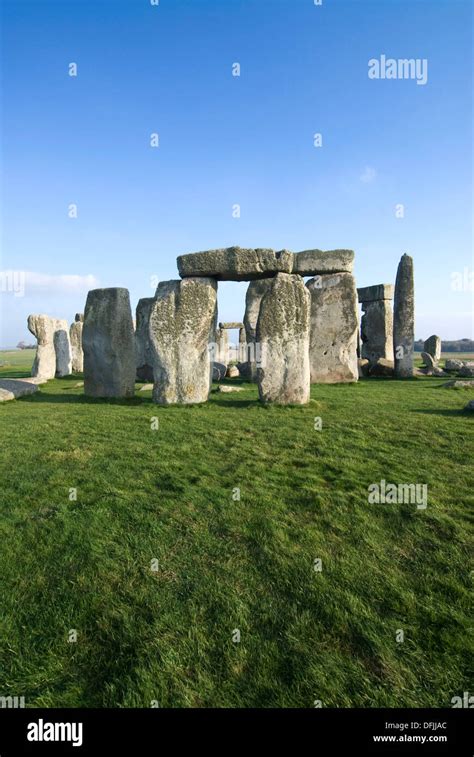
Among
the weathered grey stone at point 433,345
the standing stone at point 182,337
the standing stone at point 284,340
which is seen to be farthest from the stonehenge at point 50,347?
the weathered grey stone at point 433,345

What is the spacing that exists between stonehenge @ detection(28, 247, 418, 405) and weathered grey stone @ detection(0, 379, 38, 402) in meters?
1.90

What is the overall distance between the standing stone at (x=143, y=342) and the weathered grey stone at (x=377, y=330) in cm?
885

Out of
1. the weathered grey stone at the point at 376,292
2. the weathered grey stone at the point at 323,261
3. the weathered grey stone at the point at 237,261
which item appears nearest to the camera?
the weathered grey stone at the point at 237,261

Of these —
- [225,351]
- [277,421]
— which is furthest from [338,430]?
[225,351]

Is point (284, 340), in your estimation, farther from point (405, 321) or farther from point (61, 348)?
point (61, 348)

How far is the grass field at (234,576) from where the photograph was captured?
5.98ft

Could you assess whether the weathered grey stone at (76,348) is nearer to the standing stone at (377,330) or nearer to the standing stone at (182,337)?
the standing stone at (182,337)

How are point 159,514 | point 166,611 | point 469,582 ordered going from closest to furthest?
1. point 166,611
2. point 469,582
3. point 159,514

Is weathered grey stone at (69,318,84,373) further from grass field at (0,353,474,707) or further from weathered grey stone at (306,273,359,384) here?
grass field at (0,353,474,707)

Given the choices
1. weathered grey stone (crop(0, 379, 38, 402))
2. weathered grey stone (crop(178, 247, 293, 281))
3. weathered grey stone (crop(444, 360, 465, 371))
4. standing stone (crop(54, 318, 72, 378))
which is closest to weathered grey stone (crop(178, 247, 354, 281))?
weathered grey stone (crop(178, 247, 293, 281))

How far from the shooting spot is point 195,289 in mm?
8180

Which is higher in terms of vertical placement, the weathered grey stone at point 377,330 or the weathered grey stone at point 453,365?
the weathered grey stone at point 377,330
